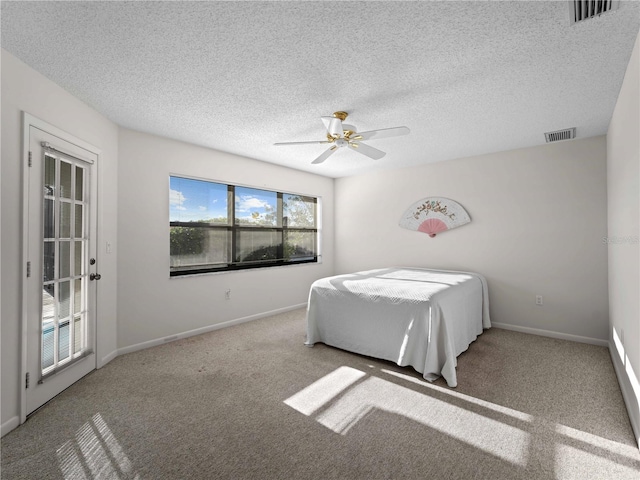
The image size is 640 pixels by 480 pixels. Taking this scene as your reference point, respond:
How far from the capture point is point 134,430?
6.17 feet

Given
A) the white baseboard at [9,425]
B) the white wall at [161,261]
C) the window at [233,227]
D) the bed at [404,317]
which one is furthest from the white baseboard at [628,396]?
the window at [233,227]

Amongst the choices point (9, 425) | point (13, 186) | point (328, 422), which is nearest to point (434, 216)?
point (328, 422)

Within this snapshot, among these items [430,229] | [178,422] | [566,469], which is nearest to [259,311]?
[178,422]

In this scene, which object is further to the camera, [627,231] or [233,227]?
[233,227]

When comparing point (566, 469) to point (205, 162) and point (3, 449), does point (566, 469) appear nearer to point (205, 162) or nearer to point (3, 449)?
point (3, 449)

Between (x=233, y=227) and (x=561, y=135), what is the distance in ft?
13.1

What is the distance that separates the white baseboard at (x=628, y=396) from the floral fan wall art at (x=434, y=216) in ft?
6.93

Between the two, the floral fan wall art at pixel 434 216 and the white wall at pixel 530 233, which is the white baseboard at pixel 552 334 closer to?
the white wall at pixel 530 233

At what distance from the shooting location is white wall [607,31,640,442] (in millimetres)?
1848

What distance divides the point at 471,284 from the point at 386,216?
1922mm

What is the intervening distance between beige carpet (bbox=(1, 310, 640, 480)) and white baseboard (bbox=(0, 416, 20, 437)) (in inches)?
1.7

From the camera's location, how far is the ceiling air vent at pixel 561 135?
316 cm

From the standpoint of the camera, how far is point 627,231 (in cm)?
215

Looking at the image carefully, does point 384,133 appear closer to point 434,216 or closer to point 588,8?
point 588,8
